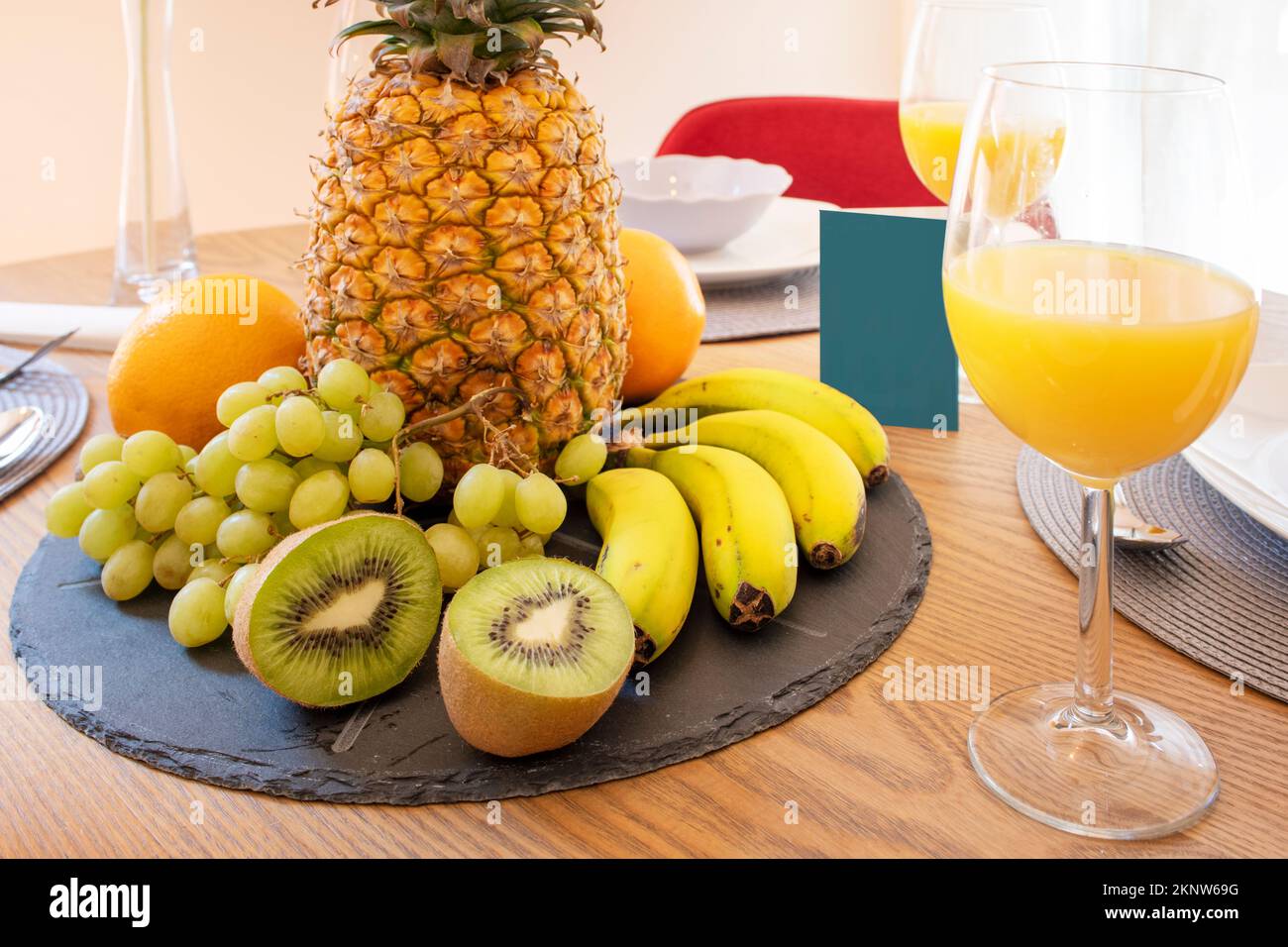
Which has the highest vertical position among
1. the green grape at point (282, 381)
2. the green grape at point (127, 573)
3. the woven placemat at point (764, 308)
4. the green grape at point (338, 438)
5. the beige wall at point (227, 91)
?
the beige wall at point (227, 91)

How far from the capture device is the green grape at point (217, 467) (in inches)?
31.0

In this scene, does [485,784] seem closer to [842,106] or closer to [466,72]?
[466,72]

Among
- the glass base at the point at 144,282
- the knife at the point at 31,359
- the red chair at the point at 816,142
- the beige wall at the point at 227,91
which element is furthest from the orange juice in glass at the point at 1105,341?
the beige wall at the point at 227,91

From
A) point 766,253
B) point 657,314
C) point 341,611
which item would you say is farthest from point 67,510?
point 766,253

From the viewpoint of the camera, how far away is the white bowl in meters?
1.42

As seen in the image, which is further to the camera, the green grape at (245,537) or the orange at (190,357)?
the orange at (190,357)

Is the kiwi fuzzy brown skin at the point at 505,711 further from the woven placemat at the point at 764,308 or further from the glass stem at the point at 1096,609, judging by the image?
the woven placemat at the point at 764,308

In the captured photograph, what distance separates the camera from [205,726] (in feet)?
2.12

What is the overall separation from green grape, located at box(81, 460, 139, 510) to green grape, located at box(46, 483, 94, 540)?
0.07 feet

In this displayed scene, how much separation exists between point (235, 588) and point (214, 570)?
0.24 feet

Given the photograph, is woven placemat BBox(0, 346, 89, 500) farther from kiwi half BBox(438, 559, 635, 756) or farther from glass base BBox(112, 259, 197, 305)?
kiwi half BBox(438, 559, 635, 756)

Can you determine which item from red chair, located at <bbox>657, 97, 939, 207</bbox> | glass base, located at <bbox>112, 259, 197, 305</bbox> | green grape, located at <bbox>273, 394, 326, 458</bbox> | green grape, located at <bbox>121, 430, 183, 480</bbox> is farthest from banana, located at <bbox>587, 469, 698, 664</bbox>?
red chair, located at <bbox>657, 97, 939, 207</bbox>

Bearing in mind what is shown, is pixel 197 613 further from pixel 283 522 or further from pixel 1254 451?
pixel 1254 451

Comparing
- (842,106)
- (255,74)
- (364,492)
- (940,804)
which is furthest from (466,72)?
(255,74)
